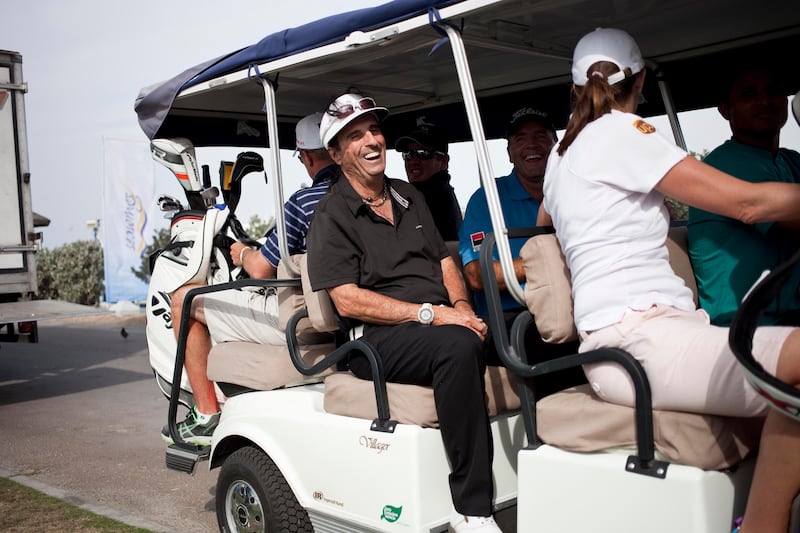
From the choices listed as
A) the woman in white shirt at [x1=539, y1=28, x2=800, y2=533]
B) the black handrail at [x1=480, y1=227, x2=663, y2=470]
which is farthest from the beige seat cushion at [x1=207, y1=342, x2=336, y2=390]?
the woman in white shirt at [x1=539, y1=28, x2=800, y2=533]

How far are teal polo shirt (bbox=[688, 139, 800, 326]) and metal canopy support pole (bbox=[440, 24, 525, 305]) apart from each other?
0.65 m

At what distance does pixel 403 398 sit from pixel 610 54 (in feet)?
4.34

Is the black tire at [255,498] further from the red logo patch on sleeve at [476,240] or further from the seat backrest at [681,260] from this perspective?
the seat backrest at [681,260]

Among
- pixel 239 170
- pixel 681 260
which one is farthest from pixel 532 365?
pixel 239 170

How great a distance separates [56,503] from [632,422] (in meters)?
3.69

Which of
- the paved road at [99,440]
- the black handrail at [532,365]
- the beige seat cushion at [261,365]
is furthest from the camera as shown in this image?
the paved road at [99,440]

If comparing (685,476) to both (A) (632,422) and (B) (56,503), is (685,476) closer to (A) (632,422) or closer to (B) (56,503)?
(A) (632,422)

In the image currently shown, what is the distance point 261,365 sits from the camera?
3799 millimetres

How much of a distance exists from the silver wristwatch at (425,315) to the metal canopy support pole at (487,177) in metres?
0.46

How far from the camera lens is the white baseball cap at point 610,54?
261 cm

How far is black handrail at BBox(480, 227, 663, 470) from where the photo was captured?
2.30 meters

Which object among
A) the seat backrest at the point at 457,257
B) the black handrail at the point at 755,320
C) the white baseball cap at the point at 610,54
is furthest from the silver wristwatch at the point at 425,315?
the black handrail at the point at 755,320

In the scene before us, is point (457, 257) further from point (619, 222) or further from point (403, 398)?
point (619, 222)

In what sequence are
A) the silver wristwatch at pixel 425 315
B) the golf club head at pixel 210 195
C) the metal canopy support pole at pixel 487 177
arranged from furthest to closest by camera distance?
the golf club head at pixel 210 195, the silver wristwatch at pixel 425 315, the metal canopy support pole at pixel 487 177
